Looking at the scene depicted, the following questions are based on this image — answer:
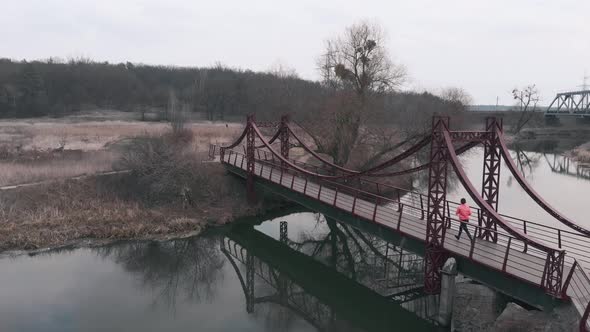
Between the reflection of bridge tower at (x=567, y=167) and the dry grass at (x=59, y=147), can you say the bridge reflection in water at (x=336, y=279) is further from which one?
the reflection of bridge tower at (x=567, y=167)

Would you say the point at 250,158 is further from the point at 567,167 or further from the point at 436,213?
the point at 567,167

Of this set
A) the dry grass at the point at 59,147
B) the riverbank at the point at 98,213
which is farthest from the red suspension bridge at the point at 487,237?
the dry grass at the point at 59,147

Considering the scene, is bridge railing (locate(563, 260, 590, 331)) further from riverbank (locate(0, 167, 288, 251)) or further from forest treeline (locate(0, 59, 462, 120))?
forest treeline (locate(0, 59, 462, 120))

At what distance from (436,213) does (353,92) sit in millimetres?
16255

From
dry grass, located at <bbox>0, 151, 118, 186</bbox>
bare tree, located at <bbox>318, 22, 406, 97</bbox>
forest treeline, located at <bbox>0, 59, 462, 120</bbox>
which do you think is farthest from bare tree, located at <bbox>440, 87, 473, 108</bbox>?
dry grass, located at <bbox>0, 151, 118, 186</bbox>

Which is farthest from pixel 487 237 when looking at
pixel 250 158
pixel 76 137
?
pixel 76 137

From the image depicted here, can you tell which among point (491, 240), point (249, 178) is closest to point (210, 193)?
point (249, 178)

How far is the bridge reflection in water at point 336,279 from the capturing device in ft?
44.7

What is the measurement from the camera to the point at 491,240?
1330 centimetres

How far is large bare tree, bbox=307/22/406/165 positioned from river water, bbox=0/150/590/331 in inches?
274

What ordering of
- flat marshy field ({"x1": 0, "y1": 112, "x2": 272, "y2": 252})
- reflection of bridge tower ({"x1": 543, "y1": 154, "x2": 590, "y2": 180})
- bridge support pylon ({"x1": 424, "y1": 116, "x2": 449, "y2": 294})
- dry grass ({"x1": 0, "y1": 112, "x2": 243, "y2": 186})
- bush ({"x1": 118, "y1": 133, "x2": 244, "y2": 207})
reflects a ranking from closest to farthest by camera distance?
bridge support pylon ({"x1": 424, "y1": 116, "x2": 449, "y2": 294}) < flat marshy field ({"x1": 0, "y1": 112, "x2": 272, "y2": 252}) < bush ({"x1": 118, "y1": 133, "x2": 244, "y2": 207}) < dry grass ({"x1": 0, "y1": 112, "x2": 243, "y2": 186}) < reflection of bridge tower ({"x1": 543, "y1": 154, "x2": 590, "y2": 180})

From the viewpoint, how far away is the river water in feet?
43.3

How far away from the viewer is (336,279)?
1648cm

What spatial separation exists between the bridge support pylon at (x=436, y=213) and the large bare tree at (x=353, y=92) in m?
13.8
